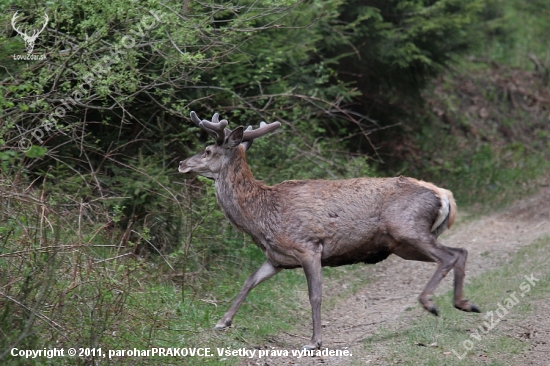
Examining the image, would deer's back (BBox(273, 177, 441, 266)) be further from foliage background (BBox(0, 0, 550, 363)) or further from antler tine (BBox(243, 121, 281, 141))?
foliage background (BBox(0, 0, 550, 363))

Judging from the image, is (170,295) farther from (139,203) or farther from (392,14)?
(392,14)

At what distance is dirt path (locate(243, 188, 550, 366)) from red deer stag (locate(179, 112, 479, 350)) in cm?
77

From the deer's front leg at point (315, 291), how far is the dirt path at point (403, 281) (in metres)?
0.23

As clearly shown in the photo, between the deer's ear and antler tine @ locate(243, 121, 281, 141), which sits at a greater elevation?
the deer's ear

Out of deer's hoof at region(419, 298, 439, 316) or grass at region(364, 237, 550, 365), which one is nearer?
grass at region(364, 237, 550, 365)

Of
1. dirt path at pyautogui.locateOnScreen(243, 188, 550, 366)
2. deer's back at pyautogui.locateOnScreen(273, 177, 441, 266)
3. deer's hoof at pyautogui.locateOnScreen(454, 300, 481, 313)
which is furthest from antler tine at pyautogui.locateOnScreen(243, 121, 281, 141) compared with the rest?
deer's hoof at pyautogui.locateOnScreen(454, 300, 481, 313)

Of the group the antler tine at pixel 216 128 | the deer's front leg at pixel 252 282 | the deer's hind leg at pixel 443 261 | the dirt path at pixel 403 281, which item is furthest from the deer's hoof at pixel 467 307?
the antler tine at pixel 216 128

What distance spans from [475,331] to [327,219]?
1.95 m

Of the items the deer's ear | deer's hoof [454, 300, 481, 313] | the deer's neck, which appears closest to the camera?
deer's hoof [454, 300, 481, 313]

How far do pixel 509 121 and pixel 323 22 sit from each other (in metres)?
9.06

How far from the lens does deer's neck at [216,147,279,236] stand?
895cm

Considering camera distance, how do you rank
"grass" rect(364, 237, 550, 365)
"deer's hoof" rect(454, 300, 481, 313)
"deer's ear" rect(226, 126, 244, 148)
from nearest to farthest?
"grass" rect(364, 237, 550, 365) → "deer's hoof" rect(454, 300, 481, 313) → "deer's ear" rect(226, 126, 244, 148)

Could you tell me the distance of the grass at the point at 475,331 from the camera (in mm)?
7766

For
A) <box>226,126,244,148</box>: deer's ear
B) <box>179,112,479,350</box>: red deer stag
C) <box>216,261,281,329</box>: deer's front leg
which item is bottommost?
<box>216,261,281,329</box>: deer's front leg
